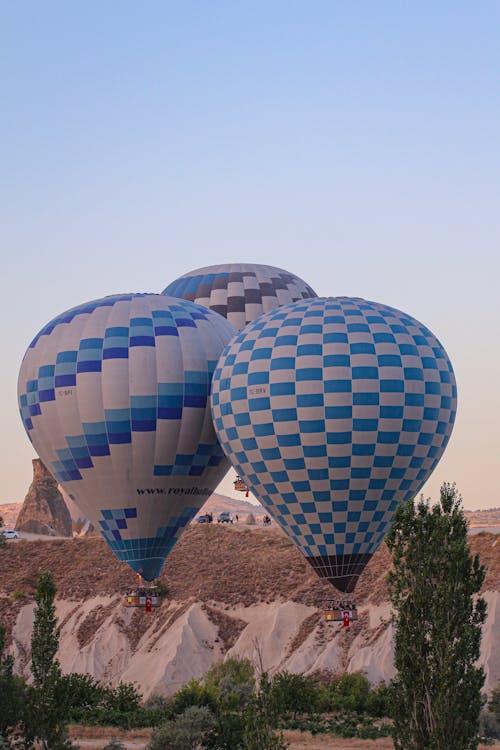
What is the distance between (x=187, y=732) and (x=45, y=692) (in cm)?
731

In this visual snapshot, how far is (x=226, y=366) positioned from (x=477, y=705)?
1870cm

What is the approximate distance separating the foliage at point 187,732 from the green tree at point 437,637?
10425mm

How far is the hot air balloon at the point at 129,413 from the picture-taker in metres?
50.1

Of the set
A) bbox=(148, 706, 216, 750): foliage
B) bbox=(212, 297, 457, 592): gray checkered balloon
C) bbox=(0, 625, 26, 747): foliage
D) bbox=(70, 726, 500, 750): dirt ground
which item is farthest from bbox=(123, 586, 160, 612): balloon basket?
bbox=(0, 625, 26, 747): foliage

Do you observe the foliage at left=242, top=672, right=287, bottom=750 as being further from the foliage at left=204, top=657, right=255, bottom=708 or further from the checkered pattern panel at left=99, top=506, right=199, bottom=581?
the foliage at left=204, top=657, right=255, bottom=708

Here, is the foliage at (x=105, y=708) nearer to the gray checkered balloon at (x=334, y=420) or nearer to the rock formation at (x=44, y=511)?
the gray checkered balloon at (x=334, y=420)

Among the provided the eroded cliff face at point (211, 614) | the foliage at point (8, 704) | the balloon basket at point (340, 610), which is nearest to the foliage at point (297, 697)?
the balloon basket at point (340, 610)

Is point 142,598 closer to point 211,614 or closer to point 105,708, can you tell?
point 105,708

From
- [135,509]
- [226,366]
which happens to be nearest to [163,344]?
[226,366]

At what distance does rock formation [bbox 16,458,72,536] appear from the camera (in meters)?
137

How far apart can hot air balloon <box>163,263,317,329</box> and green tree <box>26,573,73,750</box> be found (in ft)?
89.6

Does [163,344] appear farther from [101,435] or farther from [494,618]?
[494,618]

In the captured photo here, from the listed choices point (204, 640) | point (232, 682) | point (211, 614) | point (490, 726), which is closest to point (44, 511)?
point (211, 614)

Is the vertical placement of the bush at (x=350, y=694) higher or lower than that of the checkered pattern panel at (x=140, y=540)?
lower
